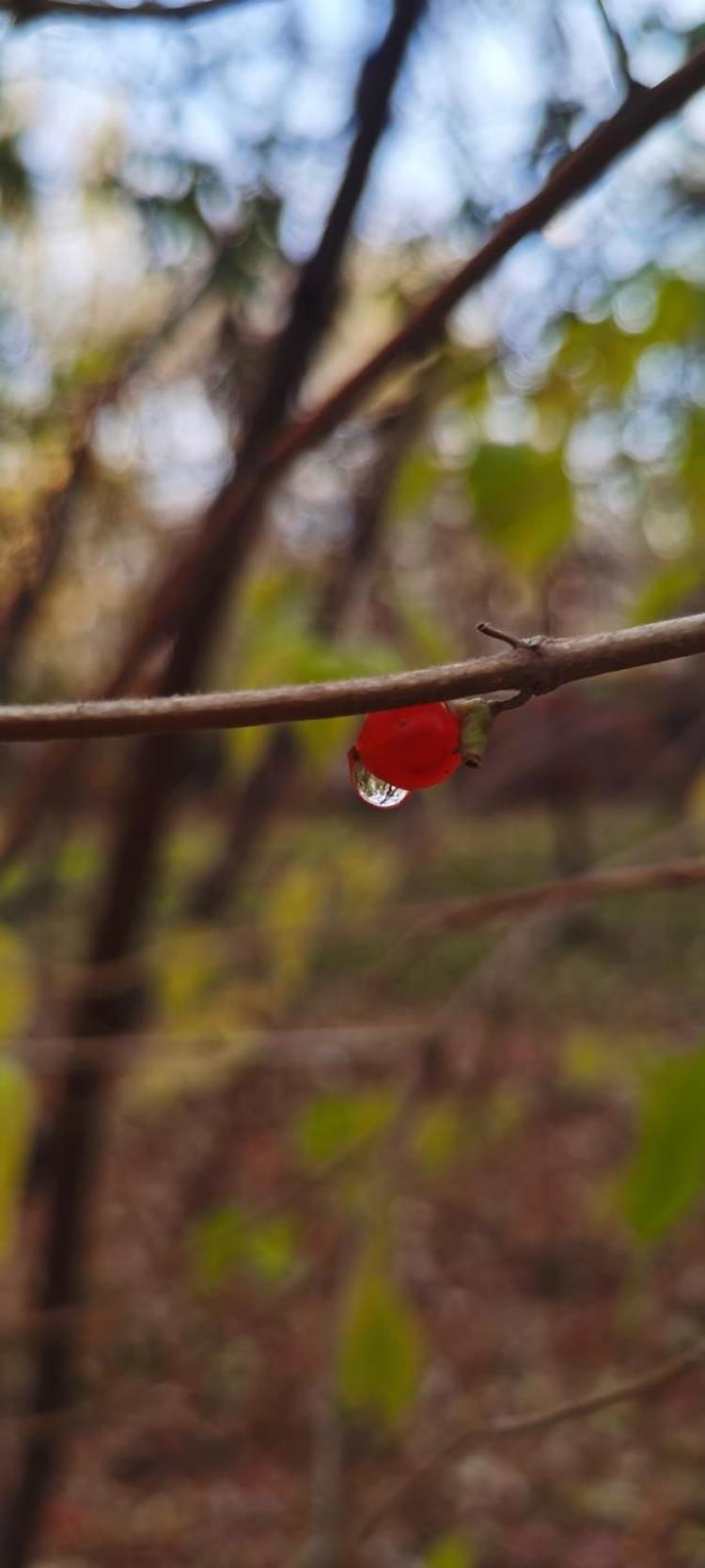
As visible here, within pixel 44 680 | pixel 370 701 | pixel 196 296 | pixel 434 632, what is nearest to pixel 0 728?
pixel 370 701

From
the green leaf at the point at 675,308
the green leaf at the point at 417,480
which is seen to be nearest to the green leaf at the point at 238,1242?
the green leaf at the point at 417,480

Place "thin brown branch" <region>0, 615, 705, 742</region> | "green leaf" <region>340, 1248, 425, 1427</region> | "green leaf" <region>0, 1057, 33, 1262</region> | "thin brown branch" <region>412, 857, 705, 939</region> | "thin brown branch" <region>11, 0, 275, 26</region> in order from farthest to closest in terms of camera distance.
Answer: "green leaf" <region>340, 1248, 425, 1427</region> → "green leaf" <region>0, 1057, 33, 1262</region> → "thin brown branch" <region>412, 857, 705, 939</region> → "thin brown branch" <region>11, 0, 275, 26</region> → "thin brown branch" <region>0, 615, 705, 742</region>

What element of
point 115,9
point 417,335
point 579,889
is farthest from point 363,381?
point 579,889

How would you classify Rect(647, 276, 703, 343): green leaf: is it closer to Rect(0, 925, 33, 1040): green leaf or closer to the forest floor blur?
the forest floor blur

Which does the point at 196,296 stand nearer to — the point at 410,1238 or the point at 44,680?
the point at 44,680

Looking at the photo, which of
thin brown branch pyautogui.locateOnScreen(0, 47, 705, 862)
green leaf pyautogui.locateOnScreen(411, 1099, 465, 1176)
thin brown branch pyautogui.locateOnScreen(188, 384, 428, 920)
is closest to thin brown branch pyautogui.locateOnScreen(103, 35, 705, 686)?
thin brown branch pyautogui.locateOnScreen(0, 47, 705, 862)
